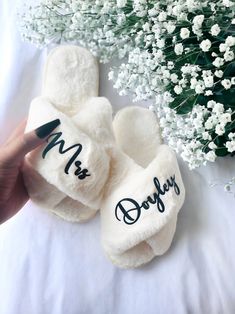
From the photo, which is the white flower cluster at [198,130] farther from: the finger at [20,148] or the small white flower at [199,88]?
the finger at [20,148]

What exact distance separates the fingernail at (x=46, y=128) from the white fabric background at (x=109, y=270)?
0.51 feet

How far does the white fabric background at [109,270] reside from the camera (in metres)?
0.68

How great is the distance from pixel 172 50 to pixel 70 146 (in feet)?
0.75

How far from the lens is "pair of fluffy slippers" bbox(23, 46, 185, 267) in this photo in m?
0.65

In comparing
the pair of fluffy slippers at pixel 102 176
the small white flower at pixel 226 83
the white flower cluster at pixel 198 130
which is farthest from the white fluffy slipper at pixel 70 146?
the small white flower at pixel 226 83

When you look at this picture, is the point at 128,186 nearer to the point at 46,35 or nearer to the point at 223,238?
the point at 223,238

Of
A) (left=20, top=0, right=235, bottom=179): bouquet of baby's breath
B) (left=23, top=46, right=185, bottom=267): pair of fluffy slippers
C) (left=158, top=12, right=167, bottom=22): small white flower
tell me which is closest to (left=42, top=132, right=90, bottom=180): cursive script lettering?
(left=23, top=46, right=185, bottom=267): pair of fluffy slippers

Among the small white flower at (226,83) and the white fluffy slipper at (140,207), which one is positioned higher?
the small white flower at (226,83)

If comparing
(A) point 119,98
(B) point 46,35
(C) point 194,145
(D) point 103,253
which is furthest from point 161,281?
(B) point 46,35

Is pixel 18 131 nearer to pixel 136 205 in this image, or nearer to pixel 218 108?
pixel 136 205

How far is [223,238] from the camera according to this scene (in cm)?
74

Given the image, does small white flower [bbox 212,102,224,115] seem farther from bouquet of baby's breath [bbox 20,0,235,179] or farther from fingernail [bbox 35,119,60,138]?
fingernail [bbox 35,119,60,138]

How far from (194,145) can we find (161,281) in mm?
248

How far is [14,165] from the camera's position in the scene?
638 mm
